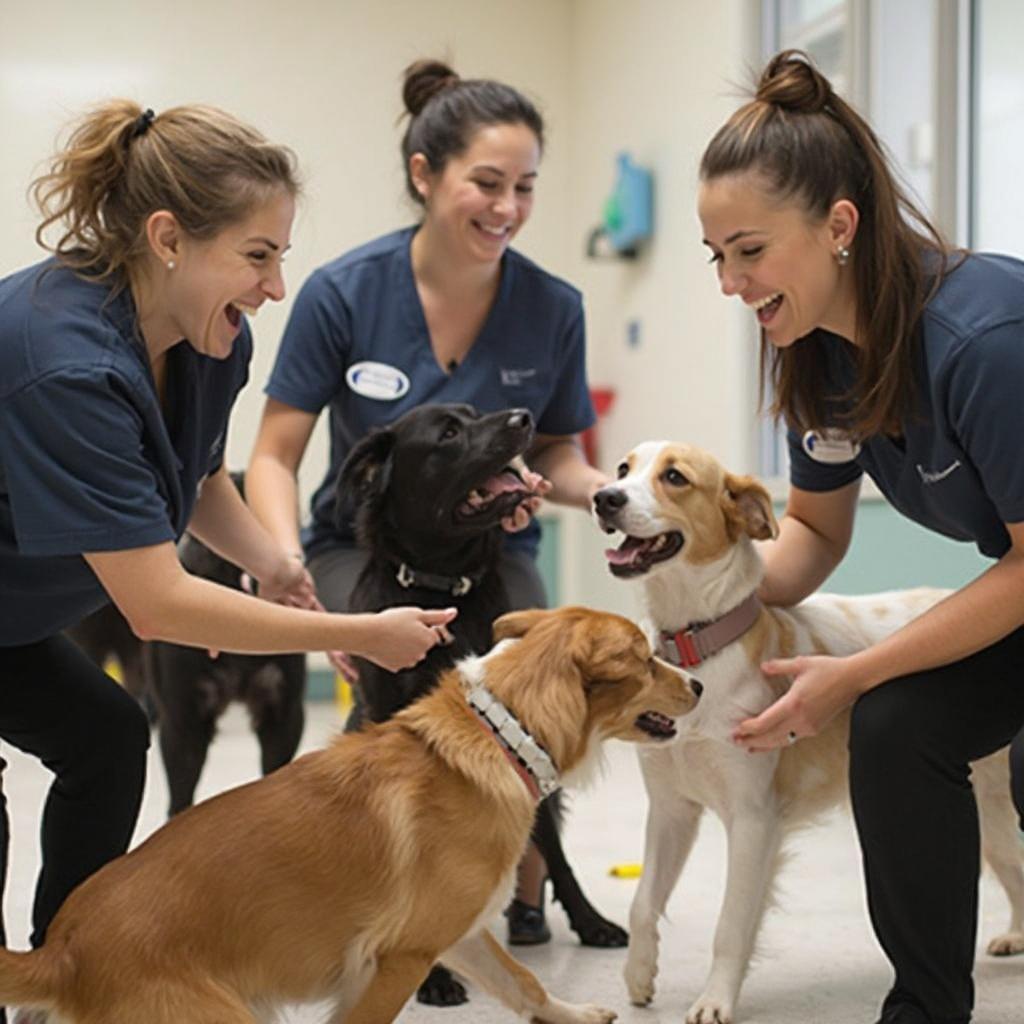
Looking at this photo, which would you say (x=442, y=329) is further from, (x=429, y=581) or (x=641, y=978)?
(x=641, y=978)

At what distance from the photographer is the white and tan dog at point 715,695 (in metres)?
2.26

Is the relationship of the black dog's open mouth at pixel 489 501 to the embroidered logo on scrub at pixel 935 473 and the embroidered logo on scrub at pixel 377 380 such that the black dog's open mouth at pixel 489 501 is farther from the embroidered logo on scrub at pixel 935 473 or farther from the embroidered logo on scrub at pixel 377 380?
the embroidered logo on scrub at pixel 935 473

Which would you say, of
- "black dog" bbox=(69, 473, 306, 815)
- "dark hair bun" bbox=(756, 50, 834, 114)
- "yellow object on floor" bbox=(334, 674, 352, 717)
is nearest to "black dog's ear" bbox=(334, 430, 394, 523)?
"black dog" bbox=(69, 473, 306, 815)

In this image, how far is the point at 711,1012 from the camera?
7.16 feet

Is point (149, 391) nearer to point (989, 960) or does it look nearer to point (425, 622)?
point (425, 622)

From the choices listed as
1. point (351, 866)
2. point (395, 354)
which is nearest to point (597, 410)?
point (395, 354)

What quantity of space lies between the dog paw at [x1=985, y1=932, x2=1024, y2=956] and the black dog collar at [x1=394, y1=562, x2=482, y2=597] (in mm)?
1179

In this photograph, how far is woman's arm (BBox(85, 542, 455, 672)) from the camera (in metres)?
1.71

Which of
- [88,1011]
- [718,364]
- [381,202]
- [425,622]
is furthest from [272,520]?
[381,202]

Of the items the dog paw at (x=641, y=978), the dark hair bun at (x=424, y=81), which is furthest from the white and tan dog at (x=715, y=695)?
the dark hair bun at (x=424, y=81)

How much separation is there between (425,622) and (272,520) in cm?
95

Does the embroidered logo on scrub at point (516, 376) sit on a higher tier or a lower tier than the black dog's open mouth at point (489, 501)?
higher

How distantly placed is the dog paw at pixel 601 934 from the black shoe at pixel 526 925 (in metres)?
0.07

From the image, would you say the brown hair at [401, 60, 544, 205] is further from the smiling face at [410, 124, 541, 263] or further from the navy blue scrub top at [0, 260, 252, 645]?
the navy blue scrub top at [0, 260, 252, 645]
